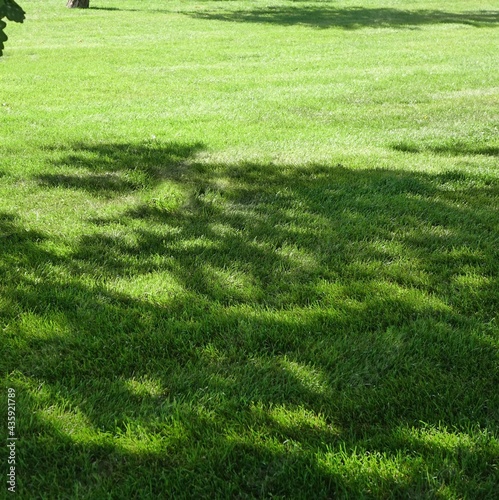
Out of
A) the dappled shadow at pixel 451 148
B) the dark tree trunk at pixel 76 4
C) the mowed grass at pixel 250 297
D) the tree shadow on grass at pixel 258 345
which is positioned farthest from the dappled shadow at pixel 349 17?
the tree shadow on grass at pixel 258 345


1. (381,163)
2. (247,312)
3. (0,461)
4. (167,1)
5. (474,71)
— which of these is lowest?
(0,461)

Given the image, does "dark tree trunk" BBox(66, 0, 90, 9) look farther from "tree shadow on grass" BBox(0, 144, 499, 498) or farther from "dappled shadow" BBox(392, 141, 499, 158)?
"tree shadow on grass" BBox(0, 144, 499, 498)

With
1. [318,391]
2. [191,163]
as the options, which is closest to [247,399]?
[318,391]

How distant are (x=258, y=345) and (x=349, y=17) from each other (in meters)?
19.4

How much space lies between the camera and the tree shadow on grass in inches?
96.7

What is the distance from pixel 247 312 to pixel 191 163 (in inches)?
107

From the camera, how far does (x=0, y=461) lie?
2.47 m

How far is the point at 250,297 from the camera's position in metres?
3.62

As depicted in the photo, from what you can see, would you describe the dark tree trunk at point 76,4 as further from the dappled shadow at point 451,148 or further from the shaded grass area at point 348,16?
the dappled shadow at point 451,148

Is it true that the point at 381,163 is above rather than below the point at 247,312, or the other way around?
above

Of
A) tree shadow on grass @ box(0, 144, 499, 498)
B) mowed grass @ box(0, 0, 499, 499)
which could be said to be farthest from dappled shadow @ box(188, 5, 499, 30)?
tree shadow on grass @ box(0, 144, 499, 498)

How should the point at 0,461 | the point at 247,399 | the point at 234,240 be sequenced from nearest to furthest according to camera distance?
the point at 0,461, the point at 247,399, the point at 234,240

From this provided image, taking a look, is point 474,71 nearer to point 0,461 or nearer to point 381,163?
point 381,163

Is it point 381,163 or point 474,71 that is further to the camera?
point 474,71
